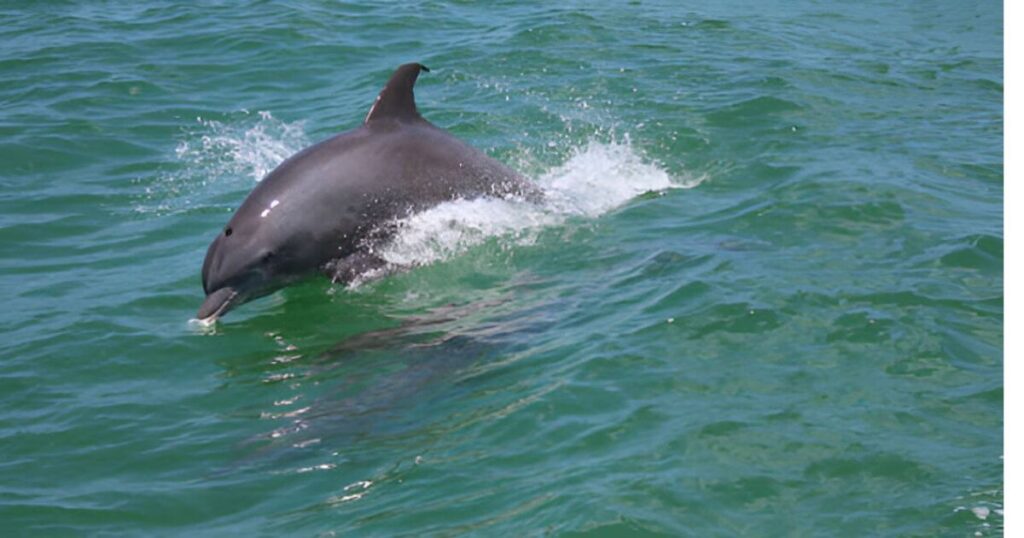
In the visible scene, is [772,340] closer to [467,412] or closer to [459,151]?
[467,412]

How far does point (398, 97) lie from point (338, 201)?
997mm

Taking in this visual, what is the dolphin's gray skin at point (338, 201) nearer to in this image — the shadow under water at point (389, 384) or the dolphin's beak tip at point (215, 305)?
the dolphin's beak tip at point (215, 305)

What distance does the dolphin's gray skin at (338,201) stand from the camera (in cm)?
932

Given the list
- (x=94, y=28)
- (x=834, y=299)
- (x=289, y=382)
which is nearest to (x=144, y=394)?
(x=289, y=382)

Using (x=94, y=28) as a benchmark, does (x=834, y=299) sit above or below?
below

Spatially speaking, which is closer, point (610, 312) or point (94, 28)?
point (610, 312)

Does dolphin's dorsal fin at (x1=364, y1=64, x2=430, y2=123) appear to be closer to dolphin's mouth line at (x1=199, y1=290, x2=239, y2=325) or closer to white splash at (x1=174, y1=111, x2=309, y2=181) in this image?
dolphin's mouth line at (x1=199, y1=290, x2=239, y2=325)

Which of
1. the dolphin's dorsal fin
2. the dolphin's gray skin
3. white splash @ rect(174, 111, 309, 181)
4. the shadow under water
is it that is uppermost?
the dolphin's dorsal fin

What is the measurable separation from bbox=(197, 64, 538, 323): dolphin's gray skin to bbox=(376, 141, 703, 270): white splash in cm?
15

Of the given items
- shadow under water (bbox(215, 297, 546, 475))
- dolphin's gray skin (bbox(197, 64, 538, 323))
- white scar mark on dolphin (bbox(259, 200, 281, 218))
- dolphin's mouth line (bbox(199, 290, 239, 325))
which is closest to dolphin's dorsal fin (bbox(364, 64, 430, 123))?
dolphin's gray skin (bbox(197, 64, 538, 323))

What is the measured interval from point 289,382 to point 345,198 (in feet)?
6.40

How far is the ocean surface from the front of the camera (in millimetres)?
6328

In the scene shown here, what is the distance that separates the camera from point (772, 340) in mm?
7984

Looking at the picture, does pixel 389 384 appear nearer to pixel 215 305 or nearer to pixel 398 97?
pixel 215 305
